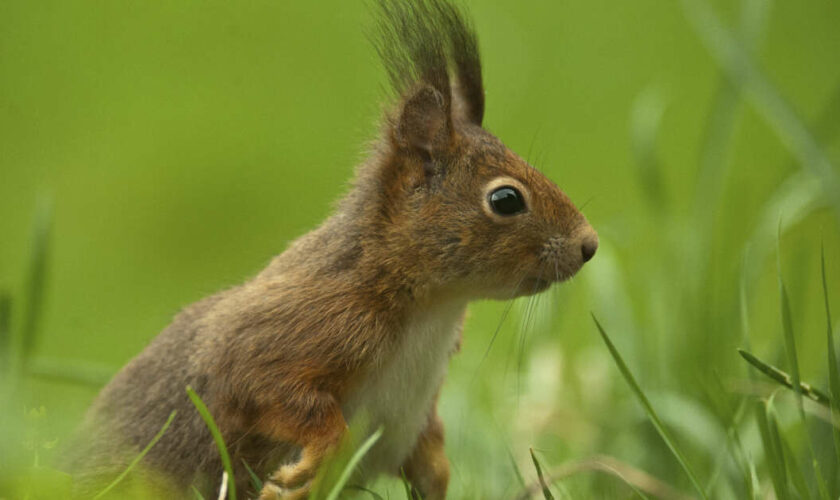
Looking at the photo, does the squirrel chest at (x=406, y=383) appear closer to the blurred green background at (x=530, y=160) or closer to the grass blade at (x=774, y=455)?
the blurred green background at (x=530, y=160)

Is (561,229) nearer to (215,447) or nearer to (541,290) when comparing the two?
(541,290)

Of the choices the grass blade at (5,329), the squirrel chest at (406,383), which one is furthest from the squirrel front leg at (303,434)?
the grass blade at (5,329)

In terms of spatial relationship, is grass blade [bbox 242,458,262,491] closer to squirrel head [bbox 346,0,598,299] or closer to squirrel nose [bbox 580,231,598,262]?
squirrel head [bbox 346,0,598,299]

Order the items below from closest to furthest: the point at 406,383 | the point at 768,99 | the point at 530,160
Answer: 1. the point at 406,383
2. the point at 768,99
3. the point at 530,160

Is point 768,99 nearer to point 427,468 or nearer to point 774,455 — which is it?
point 774,455

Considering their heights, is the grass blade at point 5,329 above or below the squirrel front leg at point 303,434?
above

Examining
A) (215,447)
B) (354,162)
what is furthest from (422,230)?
(215,447)

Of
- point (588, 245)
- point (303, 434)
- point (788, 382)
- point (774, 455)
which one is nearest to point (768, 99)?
point (588, 245)
